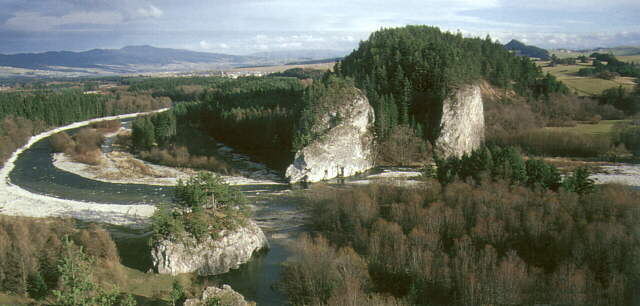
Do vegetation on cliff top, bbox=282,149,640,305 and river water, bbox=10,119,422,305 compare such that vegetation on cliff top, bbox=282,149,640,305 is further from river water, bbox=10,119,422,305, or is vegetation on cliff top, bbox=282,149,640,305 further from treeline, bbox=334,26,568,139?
treeline, bbox=334,26,568,139

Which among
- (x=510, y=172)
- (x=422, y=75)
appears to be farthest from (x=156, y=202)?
(x=422, y=75)

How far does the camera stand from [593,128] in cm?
7094

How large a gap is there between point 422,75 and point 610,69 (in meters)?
49.2

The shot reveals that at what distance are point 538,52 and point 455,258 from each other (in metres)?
146

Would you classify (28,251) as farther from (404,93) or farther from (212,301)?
(404,93)

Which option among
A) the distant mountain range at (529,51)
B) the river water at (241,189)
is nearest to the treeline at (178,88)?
the river water at (241,189)

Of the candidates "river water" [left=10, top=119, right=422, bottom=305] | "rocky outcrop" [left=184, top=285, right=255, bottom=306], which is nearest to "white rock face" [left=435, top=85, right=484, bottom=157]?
"river water" [left=10, top=119, right=422, bottom=305]

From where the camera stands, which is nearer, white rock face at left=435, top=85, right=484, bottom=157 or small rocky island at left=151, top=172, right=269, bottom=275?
small rocky island at left=151, top=172, right=269, bottom=275

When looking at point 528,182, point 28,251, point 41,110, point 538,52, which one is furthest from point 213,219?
point 538,52

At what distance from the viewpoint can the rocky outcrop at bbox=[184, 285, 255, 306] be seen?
→ 21.9 m

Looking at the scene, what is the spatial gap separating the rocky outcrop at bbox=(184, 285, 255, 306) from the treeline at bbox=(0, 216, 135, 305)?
3.34m

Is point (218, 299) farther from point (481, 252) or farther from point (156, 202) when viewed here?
point (156, 202)

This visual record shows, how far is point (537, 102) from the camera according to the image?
267ft

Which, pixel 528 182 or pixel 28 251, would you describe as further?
pixel 528 182
